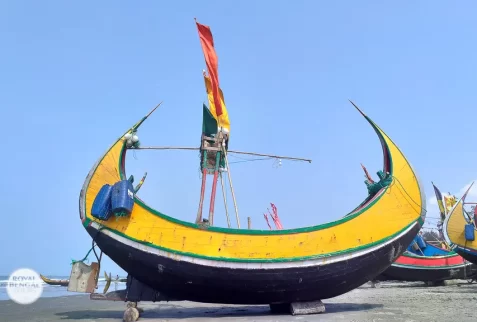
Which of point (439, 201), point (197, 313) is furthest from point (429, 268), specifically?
point (197, 313)

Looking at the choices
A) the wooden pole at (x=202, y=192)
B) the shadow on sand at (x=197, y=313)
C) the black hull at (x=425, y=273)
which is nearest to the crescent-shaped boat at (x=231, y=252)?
the shadow on sand at (x=197, y=313)

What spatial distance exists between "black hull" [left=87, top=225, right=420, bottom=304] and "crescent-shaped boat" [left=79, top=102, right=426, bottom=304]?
0.08 feet

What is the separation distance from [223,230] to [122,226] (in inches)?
98.0

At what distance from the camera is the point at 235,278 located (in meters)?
9.66

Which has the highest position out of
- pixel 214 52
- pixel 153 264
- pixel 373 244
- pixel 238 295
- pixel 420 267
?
pixel 214 52

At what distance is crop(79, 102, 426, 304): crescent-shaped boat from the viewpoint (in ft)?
31.5

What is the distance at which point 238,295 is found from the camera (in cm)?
1010

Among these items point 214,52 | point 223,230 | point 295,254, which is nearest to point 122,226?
point 223,230

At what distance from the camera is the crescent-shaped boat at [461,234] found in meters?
18.7

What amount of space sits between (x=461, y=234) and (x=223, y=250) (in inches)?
573

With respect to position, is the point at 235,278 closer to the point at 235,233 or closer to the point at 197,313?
the point at 235,233

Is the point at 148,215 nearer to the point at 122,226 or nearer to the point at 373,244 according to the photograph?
the point at 122,226

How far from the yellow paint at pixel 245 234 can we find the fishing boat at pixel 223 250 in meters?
0.02

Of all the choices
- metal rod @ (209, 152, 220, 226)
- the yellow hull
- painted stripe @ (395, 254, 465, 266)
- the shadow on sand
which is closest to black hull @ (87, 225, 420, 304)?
the yellow hull
